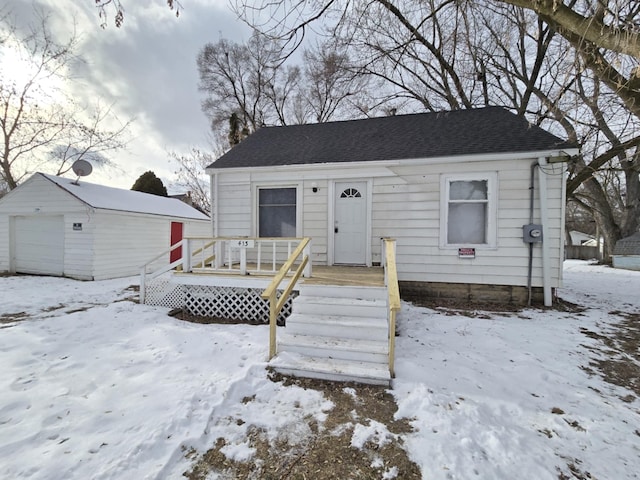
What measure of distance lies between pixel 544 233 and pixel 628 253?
1314 centimetres

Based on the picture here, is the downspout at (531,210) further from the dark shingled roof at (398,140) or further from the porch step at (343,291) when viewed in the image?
the porch step at (343,291)

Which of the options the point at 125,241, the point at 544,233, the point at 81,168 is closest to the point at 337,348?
the point at 544,233

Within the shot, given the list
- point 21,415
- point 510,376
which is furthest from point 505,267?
point 21,415

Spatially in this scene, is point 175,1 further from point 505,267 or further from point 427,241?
point 505,267

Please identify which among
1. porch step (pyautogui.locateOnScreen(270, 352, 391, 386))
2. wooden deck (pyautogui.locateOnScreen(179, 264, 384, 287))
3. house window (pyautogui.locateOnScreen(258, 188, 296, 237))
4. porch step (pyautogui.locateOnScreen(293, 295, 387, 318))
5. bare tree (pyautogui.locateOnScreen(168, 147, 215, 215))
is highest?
bare tree (pyautogui.locateOnScreen(168, 147, 215, 215))

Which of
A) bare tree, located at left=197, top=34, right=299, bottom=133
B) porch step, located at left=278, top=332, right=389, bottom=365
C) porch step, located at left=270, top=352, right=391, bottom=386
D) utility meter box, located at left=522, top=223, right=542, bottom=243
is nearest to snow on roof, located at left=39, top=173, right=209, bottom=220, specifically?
bare tree, located at left=197, top=34, right=299, bottom=133

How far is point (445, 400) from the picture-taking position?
8.75ft

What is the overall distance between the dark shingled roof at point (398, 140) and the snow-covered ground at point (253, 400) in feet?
12.4

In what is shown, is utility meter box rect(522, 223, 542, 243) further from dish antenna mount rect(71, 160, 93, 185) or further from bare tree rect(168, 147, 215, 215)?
bare tree rect(168, 147, 215, 215)

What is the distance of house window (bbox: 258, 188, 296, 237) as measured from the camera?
23.5 feet

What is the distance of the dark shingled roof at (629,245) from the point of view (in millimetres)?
13609

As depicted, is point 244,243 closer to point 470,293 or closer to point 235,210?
point 235,210

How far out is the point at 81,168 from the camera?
10836 mm

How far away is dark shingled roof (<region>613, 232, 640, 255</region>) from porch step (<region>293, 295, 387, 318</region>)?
17.1 m
